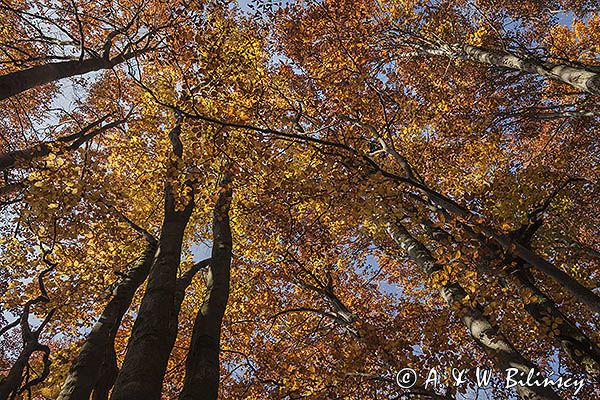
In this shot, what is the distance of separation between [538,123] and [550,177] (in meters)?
5.48

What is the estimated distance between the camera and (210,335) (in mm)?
4805

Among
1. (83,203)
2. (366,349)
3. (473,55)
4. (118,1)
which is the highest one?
(118,1)

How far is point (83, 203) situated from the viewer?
7840 mm

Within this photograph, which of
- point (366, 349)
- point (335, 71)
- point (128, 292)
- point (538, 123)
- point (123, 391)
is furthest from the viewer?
point (538, 123)

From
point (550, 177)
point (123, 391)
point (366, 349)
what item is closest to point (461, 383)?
point (366, 349)

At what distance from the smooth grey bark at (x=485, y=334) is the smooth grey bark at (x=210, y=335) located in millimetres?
4135

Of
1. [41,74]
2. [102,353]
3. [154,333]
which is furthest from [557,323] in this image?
[41,74]

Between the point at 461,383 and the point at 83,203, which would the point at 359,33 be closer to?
the point at 83,203

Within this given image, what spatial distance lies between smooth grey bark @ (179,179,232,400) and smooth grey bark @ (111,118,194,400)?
1.19 feet

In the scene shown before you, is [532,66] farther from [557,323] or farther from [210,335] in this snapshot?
[210,335]

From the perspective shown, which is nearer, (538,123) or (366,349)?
(366,349)

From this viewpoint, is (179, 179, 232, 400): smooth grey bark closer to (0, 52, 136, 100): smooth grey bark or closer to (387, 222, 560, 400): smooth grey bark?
(387, 222, 560, 400): smooth grey bark

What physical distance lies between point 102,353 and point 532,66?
406 inches

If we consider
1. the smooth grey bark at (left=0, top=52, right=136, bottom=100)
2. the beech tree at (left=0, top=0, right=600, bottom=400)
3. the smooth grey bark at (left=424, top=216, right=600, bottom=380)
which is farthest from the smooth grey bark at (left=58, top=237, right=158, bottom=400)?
the smooth grey bark at (left=424, top=216, right=600, bottom=380)
